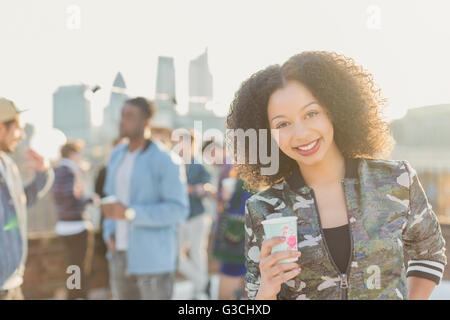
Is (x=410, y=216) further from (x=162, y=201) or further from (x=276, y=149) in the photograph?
(x=162, y=201)

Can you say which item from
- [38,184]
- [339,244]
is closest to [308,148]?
[339,244]

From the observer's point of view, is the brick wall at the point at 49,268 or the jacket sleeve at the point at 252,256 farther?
the brick wall at the point at 49,268

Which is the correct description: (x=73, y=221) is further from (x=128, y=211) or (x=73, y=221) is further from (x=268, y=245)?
(x=268, y=245)

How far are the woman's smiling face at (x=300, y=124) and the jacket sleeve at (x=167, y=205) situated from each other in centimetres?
189

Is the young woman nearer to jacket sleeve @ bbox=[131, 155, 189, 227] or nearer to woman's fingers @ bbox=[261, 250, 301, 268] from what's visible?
woman's fingers @ bbox=[261, 250, 301, 268]

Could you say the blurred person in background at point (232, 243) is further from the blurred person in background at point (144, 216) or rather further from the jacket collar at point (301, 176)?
the jacket collar at point (301, 176)

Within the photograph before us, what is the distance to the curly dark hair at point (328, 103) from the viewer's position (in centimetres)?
155

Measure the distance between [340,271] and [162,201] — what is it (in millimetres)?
2140

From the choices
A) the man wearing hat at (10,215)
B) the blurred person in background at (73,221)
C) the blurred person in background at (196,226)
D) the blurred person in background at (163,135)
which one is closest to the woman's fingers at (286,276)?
the man wearing hat at (10,215)

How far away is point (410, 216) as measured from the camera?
148 cm

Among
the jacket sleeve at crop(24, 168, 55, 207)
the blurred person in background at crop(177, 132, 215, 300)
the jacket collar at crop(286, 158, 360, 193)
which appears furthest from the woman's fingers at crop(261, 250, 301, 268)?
the blurred person in background at crop(177, 132, 215, 300)

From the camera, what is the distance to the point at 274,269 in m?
1.31

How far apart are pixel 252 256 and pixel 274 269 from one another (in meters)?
0.14

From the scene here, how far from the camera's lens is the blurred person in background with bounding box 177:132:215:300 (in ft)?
17.3
